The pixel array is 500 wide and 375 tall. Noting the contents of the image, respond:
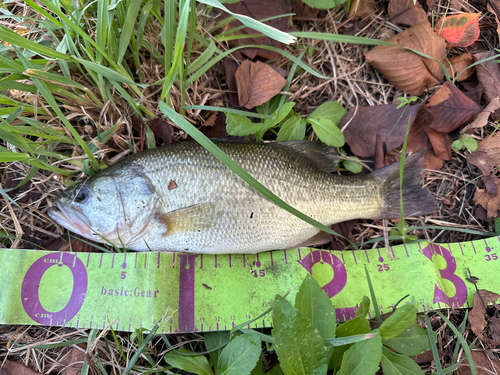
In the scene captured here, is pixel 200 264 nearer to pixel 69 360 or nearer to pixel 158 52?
pixel 69 360

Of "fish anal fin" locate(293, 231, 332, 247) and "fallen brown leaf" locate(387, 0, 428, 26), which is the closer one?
"fish anal fin" locate(293, 231, 332, 247)

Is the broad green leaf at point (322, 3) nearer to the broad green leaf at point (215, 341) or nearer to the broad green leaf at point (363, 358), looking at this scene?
the broad green leaf at point (363, 358)

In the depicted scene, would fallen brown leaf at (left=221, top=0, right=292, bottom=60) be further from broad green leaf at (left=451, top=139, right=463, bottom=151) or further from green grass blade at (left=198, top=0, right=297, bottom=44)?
broad green leaf at (left=451, top=139, right=463, bottom=151)

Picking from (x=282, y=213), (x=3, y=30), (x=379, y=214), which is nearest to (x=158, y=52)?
(x=3, y=30)

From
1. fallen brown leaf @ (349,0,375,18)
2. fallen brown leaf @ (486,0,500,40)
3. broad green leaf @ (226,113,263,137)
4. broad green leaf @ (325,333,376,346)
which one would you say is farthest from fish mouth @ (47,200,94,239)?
fallen brown leaf @ (486,0,500,40)

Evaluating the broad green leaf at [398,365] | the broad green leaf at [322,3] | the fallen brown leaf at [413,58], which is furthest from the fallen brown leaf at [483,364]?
the broad green leaf at [322,3]

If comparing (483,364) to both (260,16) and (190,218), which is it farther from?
(260,16)

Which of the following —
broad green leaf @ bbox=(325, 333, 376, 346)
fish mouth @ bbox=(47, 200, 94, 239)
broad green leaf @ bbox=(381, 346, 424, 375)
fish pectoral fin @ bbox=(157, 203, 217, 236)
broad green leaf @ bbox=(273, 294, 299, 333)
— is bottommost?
broad green leaf @ bbox=(381, 346, 424, 375)
